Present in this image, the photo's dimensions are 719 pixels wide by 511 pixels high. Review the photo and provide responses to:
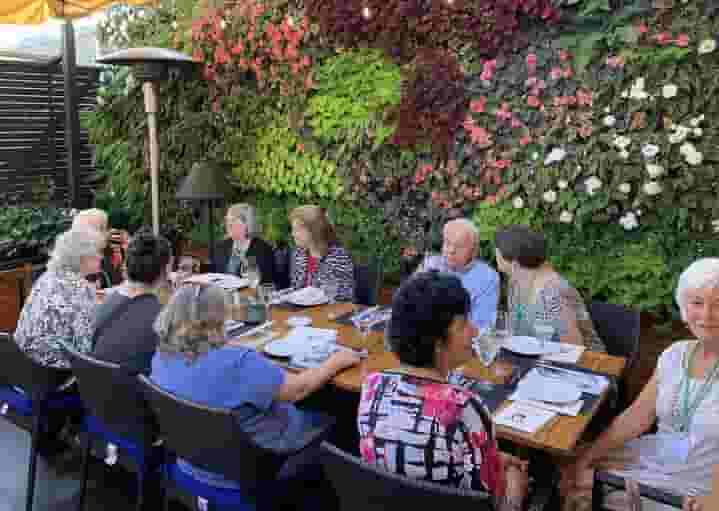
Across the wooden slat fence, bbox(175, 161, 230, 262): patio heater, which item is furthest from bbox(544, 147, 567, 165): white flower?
the wooden slat fence

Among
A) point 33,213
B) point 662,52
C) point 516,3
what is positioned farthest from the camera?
point 33,213

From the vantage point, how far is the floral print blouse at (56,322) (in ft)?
9.77

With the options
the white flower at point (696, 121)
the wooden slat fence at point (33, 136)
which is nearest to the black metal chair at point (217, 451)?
the white flower at point (696, 121)

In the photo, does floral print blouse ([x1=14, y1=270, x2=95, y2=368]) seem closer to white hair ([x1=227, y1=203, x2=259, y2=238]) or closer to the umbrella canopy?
white hair ([x1=227, y1=203, x2=259, y2=238])

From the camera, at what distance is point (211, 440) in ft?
6.55

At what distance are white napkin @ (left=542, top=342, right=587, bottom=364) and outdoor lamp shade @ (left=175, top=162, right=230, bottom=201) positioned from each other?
337 centimetres

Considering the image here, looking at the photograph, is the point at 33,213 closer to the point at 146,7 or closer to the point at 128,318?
the point at 146,7

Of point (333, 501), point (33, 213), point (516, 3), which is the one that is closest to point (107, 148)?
point (33, 213)

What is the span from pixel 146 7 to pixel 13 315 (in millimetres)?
3351

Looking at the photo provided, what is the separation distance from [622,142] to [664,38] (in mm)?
611

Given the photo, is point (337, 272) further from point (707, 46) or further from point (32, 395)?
point (707, 46)

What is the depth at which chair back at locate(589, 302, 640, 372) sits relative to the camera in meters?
3.10

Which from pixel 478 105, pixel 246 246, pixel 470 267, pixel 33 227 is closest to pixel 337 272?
pixel 246 246

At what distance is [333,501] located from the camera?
279cm
